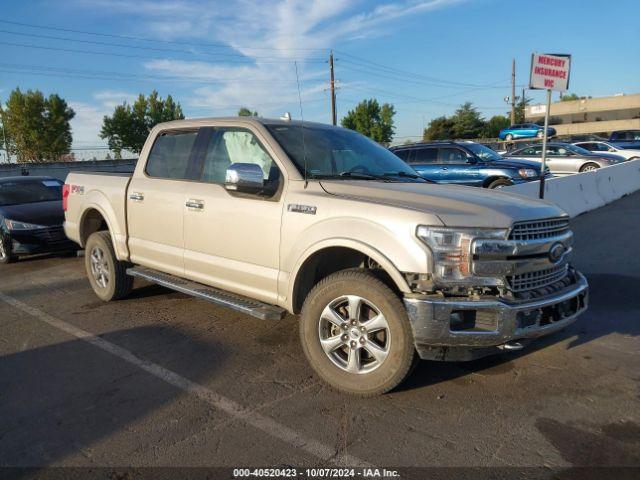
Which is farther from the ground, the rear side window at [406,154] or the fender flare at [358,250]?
the rear side window at [406,154]

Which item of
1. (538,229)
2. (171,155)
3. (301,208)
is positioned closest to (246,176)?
(301,208)

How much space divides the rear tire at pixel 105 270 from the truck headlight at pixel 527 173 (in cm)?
933

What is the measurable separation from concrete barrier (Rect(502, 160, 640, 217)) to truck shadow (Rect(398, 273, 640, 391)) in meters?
3.71

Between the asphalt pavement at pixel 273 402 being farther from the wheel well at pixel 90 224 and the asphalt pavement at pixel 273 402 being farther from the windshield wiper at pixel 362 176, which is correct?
the windshield wiper at pixel 362 176

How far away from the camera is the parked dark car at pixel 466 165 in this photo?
12.3 metres

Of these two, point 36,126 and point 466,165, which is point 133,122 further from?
point 466,165

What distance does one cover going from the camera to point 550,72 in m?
8.30

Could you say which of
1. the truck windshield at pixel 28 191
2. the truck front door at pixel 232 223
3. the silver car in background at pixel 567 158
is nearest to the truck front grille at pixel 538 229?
the truck front door at pixel 232 223

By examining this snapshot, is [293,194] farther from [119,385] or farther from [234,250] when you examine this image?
[119,385]

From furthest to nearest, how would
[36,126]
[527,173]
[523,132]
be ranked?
[36,126]
[523,132]
[527,173]

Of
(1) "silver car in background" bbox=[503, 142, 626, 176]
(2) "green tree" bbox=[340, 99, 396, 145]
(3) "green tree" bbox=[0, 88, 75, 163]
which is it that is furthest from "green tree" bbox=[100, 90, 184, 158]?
(1) "silver car in background" bbox=[503, 142, 626, 176]

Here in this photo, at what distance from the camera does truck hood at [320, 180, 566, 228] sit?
132 inches

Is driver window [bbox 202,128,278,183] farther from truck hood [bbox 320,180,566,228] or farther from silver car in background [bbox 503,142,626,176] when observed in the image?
silver car in background [bbox 503,142,626,176]

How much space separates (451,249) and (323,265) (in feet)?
4.17
